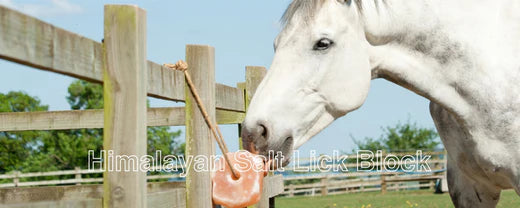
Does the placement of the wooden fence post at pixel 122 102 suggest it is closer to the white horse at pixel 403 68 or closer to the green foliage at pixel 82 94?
the white horse at pixel 403 68

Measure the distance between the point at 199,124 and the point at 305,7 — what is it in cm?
78

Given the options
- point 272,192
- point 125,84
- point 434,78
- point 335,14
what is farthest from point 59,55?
point 272,192

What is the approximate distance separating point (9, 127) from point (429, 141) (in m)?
40.6

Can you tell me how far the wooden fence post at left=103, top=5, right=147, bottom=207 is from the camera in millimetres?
2145

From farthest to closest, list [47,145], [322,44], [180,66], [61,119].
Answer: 1. [47,145]
2. [61,119]
3. [180,66]
4. [322,44]

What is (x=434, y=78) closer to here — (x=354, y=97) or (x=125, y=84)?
(x=354, y=97)

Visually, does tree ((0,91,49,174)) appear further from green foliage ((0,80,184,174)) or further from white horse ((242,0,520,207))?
white horse ((242,0,520,207))

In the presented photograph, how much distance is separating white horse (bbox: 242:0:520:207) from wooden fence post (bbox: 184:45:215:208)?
42 centimetres

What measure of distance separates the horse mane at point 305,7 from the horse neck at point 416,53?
2.9 inches

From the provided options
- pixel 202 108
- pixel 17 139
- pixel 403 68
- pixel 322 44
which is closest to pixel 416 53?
pixel 403 68

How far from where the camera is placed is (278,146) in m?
2.75

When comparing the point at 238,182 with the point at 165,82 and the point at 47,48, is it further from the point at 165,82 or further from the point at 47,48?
the point at 47,48

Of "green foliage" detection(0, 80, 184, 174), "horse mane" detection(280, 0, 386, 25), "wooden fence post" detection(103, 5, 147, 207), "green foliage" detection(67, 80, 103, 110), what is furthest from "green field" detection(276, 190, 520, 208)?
"green foliage" detection(67, 80, 103, 110)

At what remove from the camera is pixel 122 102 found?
2.16m
